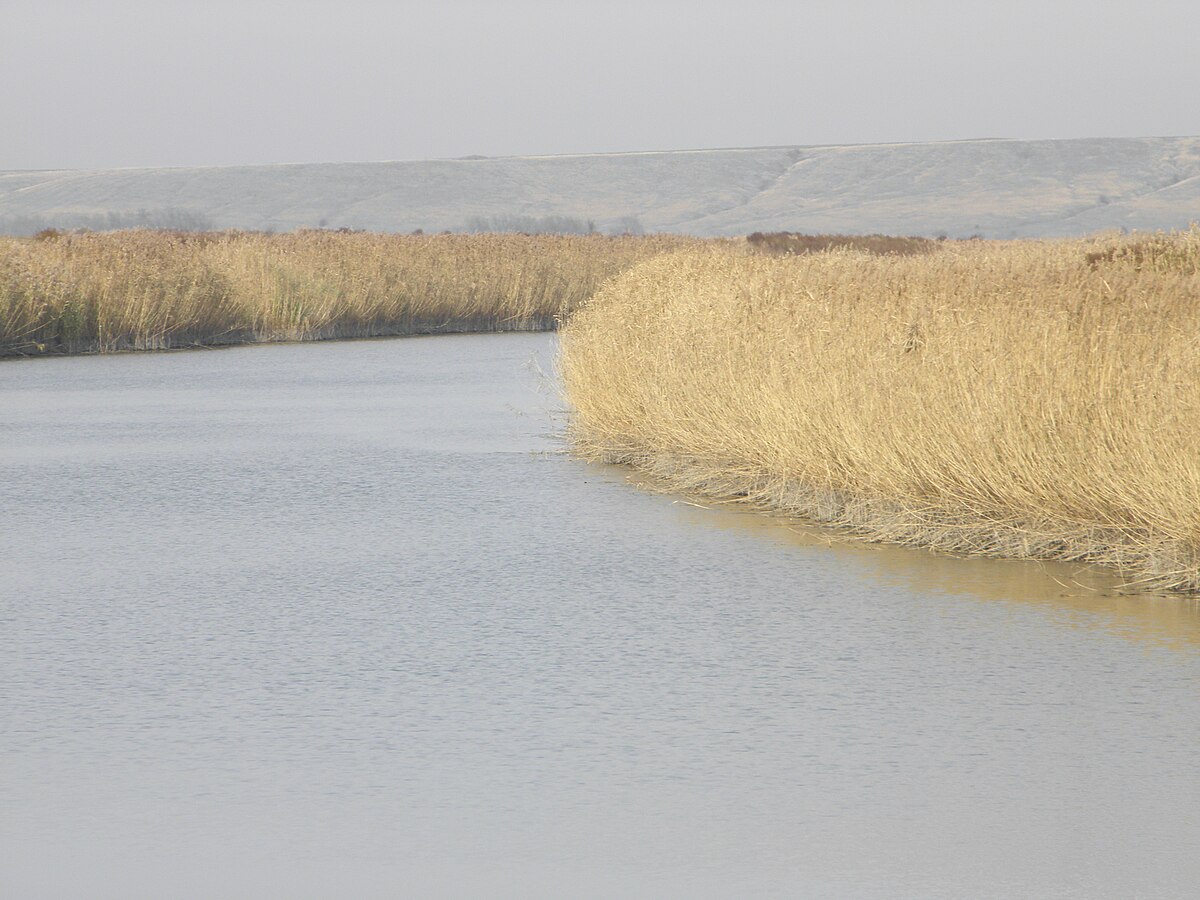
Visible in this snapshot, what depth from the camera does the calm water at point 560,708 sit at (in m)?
4.75

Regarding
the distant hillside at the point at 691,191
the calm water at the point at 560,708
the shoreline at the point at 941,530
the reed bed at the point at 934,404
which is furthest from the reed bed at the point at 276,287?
the distant hillside at the point at 691,191

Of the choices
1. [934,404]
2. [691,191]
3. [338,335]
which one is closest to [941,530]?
[934,404]

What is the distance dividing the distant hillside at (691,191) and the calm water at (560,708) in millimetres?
108950

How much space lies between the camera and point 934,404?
982 centimetres

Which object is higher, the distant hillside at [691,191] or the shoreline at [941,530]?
the distant hillside at [691,191]

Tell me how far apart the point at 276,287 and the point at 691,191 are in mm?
116074

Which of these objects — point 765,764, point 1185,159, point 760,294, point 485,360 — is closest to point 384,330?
point 485,360

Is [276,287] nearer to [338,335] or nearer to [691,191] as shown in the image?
[338,335]

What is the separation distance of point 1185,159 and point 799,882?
143943 millimetres

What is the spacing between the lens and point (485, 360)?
25.7 metres

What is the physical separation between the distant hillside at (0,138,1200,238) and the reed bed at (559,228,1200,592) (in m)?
105

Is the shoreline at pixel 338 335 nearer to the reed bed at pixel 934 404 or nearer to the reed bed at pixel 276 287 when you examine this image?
the reed bed at pixel 276 287

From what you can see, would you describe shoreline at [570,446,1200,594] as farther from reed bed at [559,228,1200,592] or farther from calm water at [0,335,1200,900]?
calm water at [0,335,1200,900]

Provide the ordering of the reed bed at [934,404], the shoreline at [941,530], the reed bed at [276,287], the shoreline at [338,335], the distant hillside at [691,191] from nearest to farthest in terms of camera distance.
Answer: the shoreline at [941,530] < the reed bed at [934,404] < the shoreline at [338,335] < the reed bed at [276,287] < the distant hillside at [691,191]
